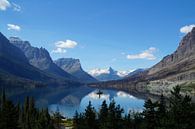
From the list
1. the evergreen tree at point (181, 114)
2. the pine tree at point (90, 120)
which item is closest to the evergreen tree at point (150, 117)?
the evergreen tree at point (181, 114)

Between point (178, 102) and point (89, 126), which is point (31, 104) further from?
point (178, 102)

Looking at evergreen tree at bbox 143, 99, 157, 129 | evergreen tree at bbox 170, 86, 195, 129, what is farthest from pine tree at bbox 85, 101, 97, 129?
evergreen tree at bbox 170, 86, 195, 129

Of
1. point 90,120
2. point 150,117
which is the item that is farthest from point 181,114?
point 90,120

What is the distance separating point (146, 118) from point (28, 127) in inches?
3360

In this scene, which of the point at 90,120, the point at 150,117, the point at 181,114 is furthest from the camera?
the point at 90,120

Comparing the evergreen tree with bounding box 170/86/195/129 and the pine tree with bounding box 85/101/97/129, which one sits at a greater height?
the evergreen tree with bounding box 170/86/195/129

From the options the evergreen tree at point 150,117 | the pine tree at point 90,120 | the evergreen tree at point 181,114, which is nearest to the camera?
the evergreen tree at point 181,114

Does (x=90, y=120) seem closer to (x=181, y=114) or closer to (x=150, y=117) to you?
(x=150, y=117)

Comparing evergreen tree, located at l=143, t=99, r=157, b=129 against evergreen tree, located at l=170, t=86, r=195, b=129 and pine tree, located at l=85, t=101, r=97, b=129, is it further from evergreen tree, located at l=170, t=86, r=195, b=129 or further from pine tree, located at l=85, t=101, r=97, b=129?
pine tree, located at l=85, t=101, r=97, b=129

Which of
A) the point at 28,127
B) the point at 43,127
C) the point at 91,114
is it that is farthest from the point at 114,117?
the point at 28,127

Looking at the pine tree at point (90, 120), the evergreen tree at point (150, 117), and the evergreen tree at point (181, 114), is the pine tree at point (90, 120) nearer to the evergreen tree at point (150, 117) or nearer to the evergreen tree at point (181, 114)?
the evergreen tree at point (150, 117)

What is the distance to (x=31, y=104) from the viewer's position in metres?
146

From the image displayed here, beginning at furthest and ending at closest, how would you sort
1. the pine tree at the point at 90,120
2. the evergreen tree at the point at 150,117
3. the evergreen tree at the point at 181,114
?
1. the pine tree at the point at 90,120
2. the evergreen tree at the point at 150,117
3. the evergreen tree at the point at 181,114

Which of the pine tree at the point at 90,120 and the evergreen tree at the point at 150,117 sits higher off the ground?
the evergreen tree at the point at 150,117
